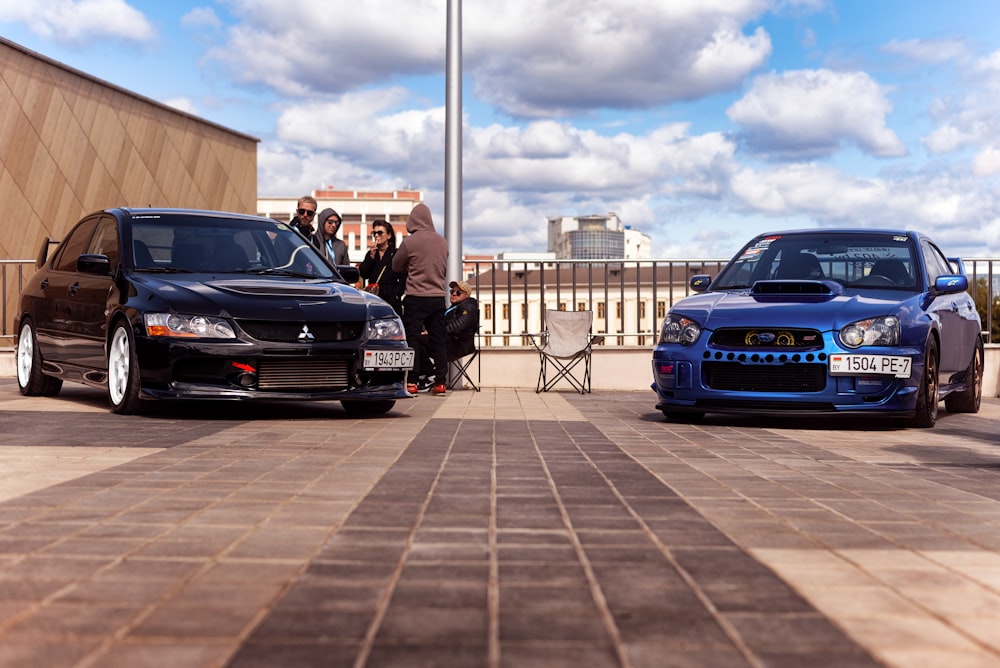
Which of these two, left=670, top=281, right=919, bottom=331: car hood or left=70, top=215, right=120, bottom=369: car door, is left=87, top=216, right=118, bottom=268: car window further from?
left=670, top=281, right=919, bottom=331: car hood

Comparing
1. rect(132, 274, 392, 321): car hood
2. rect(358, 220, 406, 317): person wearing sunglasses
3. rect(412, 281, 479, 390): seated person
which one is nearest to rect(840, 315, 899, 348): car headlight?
rect(132, 274, 392, 321): car hood

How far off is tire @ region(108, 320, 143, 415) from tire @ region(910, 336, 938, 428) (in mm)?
5915

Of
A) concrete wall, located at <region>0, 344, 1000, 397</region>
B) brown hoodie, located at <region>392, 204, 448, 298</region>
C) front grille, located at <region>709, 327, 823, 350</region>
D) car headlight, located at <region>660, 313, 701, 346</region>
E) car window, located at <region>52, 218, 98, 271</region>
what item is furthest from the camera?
concrete wall, located at <region>0, 344, 1000, 397</region>

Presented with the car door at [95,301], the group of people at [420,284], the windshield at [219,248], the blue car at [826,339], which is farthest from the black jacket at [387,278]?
the blue car at [826,339]

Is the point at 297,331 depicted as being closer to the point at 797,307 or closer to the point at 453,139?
the point at 797,307

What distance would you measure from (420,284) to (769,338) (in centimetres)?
506

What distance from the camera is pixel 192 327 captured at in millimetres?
8133

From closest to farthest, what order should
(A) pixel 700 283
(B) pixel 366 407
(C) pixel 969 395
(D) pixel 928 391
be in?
1. (D) pixel 928 391
2. (B) pixel 366 407
3. (A) pixel 700 283
4. (C) pixel 969 395

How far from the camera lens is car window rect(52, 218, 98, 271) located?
10.0 meters

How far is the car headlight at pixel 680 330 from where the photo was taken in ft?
29.6

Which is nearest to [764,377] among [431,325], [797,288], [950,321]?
[797,288]

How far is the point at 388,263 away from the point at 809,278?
208 inches

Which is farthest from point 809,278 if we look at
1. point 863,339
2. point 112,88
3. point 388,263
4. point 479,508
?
point 112,88

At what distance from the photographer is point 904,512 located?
4.65 metres
